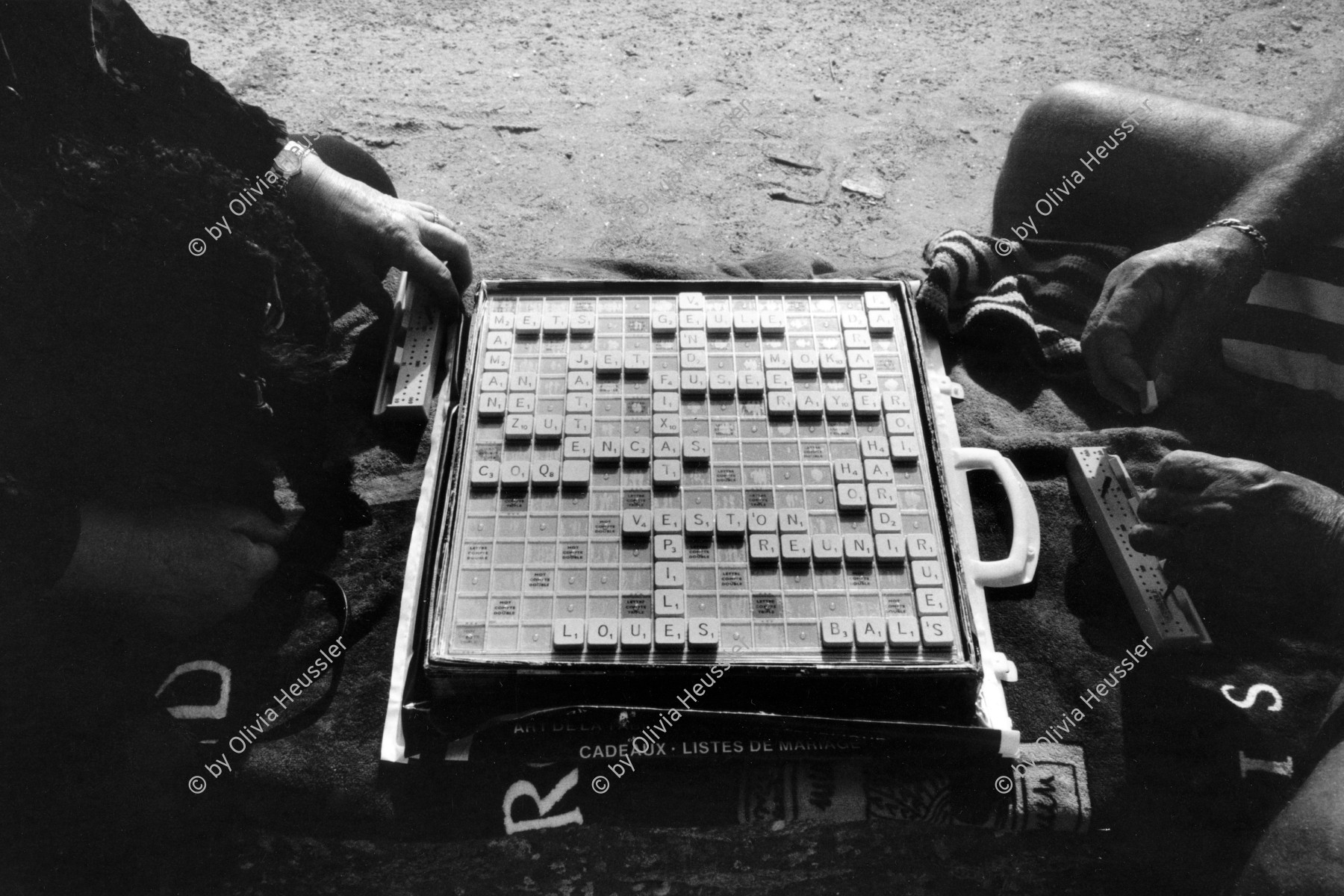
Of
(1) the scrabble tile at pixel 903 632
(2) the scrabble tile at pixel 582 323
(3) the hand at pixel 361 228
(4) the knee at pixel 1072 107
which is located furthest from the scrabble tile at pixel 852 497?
(4) the knee at pixel 1072 107

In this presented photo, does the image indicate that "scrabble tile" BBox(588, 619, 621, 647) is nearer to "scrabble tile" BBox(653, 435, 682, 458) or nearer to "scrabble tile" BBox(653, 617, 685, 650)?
"scrabble tile" BBox(653, 617, 685, 650)

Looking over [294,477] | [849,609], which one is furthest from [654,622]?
[294,477]

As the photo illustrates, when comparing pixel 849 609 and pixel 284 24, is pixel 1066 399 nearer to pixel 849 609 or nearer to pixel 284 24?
pixel 849 609

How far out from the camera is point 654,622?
1.40m

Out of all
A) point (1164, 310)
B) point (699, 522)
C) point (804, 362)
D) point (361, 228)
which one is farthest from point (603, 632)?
point (1164, 310)

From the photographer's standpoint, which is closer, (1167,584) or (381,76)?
(1167,584)

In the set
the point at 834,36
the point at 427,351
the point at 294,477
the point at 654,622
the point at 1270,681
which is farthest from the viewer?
the point at 834,36

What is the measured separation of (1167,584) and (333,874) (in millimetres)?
1516

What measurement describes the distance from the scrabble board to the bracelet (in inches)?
28.5

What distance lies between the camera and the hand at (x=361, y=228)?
1888 millimetres

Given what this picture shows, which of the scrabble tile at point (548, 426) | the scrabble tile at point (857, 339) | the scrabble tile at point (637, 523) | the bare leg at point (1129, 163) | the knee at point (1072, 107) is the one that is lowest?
the scrabble tile at point (637, 523)

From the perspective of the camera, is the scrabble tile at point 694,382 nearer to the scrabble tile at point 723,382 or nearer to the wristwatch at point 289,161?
the scrabble tile at point 723,382

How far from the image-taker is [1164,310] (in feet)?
6.12

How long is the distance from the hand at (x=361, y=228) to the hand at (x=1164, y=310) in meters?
1.39
